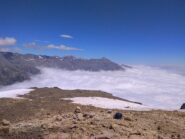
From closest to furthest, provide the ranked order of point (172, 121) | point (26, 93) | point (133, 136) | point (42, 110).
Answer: point (133, 136) → point (172, 121) → point (42, 110) → point (26, 93)

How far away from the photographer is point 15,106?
31.7 meters

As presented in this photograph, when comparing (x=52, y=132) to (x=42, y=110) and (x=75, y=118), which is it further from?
(x=42, y=110)

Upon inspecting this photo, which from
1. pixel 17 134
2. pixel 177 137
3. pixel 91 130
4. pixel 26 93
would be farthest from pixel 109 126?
pixel 26 93

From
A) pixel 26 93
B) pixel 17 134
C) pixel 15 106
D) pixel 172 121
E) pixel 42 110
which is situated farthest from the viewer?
pixel 26 93

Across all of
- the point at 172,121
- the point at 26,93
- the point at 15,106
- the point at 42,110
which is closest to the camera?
the point at 172,121

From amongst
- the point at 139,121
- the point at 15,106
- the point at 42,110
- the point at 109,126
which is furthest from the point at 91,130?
the point at 15,106

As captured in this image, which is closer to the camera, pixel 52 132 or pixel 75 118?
pixel 52 132

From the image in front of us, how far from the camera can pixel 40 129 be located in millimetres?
16406

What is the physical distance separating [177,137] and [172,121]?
3284 mm

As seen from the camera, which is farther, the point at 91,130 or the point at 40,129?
the point at 40,129

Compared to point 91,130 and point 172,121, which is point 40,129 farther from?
point 172,121

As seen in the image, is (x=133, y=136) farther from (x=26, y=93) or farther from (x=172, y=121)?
(x=26, y=93)

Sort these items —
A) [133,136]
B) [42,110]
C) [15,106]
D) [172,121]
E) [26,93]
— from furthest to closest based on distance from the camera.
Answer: [26,93], [15,106], [42,110], [172,121], [133,136]

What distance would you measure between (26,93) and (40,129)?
106ft
